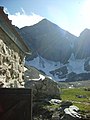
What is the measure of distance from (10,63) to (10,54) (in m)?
0.24

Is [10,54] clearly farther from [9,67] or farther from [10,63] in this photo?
[9,67]

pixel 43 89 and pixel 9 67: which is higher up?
pixel 43 89

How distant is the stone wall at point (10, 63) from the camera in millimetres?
6656

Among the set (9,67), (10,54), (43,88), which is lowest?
(9,67)

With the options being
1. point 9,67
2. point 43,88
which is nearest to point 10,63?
point 9,67

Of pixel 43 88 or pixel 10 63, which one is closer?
pixel 10 63

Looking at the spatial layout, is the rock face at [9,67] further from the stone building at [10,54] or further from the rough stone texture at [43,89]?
the rough stone texture at [43,89]

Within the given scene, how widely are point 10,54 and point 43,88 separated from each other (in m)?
51.2

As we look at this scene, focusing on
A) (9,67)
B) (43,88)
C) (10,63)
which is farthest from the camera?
Result: (43,88)

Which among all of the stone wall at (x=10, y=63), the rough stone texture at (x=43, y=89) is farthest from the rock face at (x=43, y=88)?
the stone wall at (x=10, y=63)

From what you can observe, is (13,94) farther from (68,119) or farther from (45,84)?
(45,84)

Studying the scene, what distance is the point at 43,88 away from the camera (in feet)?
191

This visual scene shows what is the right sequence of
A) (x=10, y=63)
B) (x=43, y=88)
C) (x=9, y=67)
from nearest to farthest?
(x=9, y=67) → (x=10, y=63) → (x=43, y=88)

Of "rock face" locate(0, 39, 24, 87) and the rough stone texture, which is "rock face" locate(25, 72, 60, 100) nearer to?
the rough stone texture
